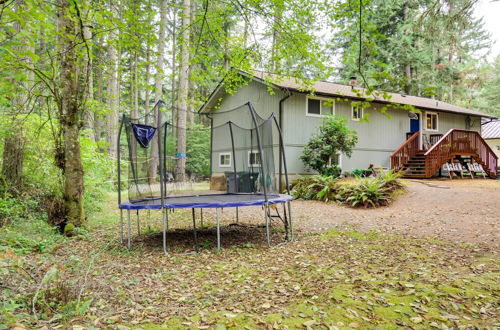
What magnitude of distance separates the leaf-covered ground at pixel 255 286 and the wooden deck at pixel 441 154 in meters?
9.62

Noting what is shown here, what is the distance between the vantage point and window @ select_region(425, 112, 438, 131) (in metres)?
18.0

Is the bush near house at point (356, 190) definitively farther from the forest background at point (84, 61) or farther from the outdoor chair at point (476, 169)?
the outdoor chair at point (476, 169)

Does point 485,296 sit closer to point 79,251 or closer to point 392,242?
point 392,242

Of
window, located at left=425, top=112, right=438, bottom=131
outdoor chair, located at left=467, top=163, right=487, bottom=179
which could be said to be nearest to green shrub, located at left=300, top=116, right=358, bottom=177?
outdoor chair, located at left=467, top=163, right=487, bottom=179

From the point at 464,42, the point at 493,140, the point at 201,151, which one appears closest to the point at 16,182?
the point at 201,151

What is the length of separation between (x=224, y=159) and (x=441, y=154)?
34.4 ft

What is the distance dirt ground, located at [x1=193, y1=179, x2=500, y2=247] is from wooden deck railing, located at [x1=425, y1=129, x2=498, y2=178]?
Result: 8.23 ft

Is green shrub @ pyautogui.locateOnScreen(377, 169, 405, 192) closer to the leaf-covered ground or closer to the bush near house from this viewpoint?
the bush near house

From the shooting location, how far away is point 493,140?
25016mm

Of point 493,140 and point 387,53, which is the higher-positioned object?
point 387,53

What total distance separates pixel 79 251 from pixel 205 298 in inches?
112

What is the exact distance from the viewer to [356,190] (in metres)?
10.3

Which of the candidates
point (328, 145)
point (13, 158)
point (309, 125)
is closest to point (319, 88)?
point (309, 125)

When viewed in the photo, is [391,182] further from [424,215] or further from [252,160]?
[252,160]
